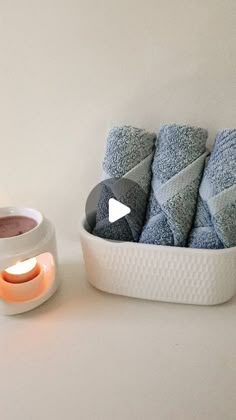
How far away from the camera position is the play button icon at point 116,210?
1.77 ft

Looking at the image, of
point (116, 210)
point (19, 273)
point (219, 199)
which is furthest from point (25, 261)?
A: point (219, 199)

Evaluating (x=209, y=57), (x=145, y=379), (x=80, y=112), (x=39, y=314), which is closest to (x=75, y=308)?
(x=39, y=314)

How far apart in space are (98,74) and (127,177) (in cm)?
18

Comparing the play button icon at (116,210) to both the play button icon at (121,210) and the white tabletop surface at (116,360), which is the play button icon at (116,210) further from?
the white tabletop surface at (116,360)

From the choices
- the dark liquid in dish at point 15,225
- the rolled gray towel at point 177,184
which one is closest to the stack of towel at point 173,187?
the rolled gray towel at point 177,184

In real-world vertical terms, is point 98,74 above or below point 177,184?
above

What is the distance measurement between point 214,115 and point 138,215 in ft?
0.63

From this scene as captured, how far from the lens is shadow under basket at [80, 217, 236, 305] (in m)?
0.49

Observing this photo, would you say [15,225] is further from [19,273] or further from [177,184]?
[177,184]

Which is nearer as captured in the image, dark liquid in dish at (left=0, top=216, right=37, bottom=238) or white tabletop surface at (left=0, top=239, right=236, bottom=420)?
white tabletop surface at (left=0, top=239, right=236, bottom=420)

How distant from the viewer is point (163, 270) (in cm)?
51

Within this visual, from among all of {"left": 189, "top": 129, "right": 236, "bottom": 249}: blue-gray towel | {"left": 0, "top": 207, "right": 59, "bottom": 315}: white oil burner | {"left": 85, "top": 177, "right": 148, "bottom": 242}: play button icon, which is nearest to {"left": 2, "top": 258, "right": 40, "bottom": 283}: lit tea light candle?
{"left": 0, "top": 207, "right": 59, "bottom": 315}: white oil burner

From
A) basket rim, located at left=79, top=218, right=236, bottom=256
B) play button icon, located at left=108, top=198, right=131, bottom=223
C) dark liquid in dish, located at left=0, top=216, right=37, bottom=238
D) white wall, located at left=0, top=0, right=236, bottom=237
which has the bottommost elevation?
basket rim, located at left=79, top=218, right=236, bottom=256

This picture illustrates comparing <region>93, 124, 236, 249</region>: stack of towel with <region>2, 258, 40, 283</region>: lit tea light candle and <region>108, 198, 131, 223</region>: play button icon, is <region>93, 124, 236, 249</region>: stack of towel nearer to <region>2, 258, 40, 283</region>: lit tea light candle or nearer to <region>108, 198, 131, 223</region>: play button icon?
<region>108, 198, 131, 223</region>: play button icon
